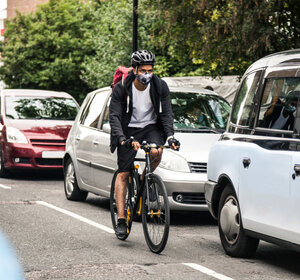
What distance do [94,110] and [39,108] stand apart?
5479 millimetres

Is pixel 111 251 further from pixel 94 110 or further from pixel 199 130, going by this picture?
pixel 94 110

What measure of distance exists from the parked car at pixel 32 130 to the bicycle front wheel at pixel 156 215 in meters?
8.09

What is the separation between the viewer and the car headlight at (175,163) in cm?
868

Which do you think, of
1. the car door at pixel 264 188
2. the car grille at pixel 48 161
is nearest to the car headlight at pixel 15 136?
the car grille at pixel 48 161

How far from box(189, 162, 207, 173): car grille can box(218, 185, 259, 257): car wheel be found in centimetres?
176

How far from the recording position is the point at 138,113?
725 cm

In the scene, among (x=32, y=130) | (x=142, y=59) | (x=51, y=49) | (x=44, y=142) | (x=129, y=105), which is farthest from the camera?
(x=51, y=49)

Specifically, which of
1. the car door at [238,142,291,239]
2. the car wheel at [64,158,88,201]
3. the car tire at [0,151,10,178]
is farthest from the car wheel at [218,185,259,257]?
the car tire at [0,151,10,178]

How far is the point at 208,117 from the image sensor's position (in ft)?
32.9

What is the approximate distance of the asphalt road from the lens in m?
5.84

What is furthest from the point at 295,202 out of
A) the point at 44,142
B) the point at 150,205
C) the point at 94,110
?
the point at 44,142

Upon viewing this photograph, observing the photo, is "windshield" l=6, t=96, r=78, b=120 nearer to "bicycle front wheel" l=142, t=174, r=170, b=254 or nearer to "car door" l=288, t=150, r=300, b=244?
"bicycle front wheel" l=142, t=174, r=170, b=254

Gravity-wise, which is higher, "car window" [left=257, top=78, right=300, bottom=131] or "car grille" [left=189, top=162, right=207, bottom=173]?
"car window" [left=257, top=78, right=300, bottom=131]

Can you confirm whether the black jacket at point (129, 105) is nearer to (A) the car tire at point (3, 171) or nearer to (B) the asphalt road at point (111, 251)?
(B) the asphalt road at point (111, 251)
